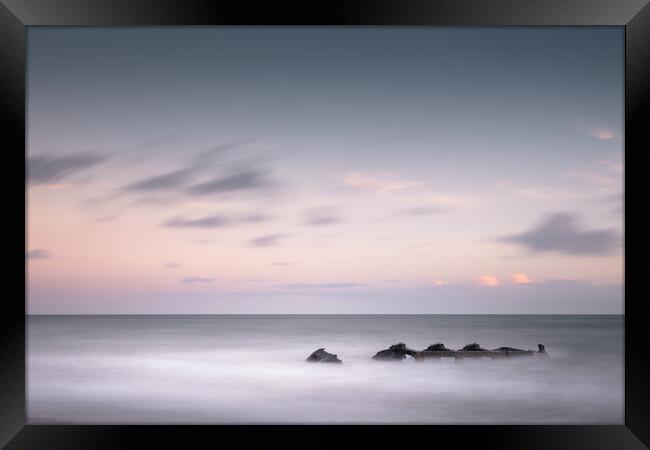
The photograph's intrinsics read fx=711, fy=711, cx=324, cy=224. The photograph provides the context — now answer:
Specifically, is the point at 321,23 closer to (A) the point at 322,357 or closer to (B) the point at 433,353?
(B) the point at 433,353

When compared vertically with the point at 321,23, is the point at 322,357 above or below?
below

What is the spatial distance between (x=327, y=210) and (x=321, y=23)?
13364mm

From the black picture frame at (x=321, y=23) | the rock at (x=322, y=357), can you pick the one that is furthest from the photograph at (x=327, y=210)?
the black picture frame at (x=321, y=23)

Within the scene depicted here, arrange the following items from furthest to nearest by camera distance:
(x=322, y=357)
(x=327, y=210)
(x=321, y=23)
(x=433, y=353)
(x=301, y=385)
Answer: (x=327, y=210) → (x=322, y=357) → (x=433, y=353) → (x=301, y=385) → (x=321, y=23)

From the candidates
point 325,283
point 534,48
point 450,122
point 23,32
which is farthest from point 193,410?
point 325,283

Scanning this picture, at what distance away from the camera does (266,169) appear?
14570 millimetres

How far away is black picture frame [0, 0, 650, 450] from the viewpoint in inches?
90.8

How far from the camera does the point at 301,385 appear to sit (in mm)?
6508

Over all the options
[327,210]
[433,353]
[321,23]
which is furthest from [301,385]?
[327,210]

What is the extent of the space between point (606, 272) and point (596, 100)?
3.76 metres

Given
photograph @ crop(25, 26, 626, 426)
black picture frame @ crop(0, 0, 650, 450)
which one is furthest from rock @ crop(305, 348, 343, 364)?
black picture frame @ crop(0, 0, 650, 450)

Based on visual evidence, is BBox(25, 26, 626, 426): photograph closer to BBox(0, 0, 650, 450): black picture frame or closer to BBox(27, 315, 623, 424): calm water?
BBox(27, 315, 623, 424): calm water

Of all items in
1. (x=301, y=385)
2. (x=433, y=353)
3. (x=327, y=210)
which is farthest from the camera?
(x=327, y=210)

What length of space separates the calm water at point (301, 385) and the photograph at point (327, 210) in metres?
0.05
